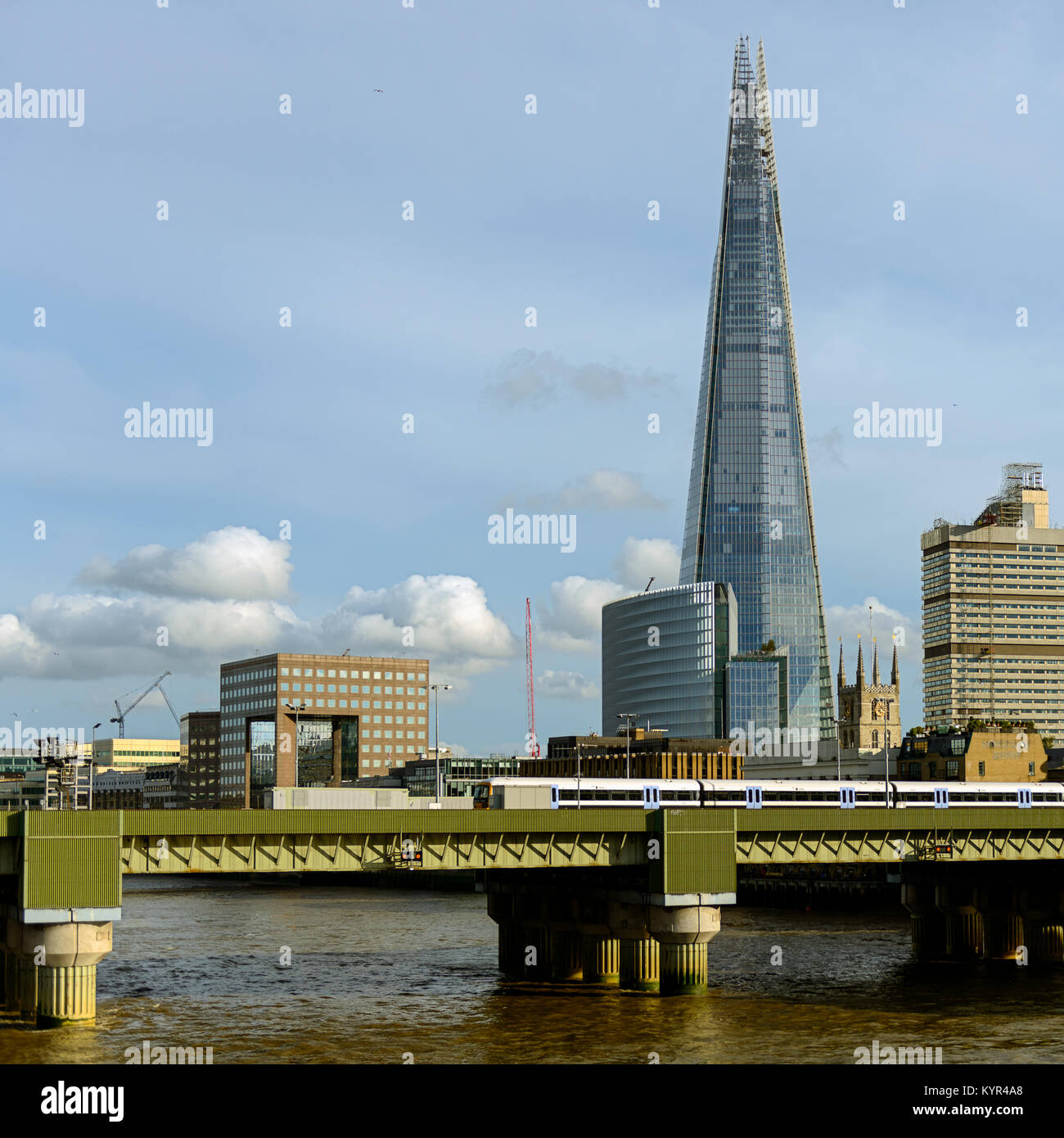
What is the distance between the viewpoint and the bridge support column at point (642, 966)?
80.4 meters

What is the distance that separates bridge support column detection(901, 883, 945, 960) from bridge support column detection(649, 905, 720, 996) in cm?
3053

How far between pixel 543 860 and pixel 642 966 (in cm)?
914

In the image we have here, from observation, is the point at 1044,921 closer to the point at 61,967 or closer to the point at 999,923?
the point at 999,923

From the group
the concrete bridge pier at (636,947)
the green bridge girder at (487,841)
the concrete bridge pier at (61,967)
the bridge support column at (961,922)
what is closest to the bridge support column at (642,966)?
the concrete bridge pier at (636,947)

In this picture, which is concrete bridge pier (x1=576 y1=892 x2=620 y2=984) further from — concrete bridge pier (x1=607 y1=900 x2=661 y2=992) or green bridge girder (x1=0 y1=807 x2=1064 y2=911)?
green bridge girder (x1=0 y1=807 x2=1064 y2=911)

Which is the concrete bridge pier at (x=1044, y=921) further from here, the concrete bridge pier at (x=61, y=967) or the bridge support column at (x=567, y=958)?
the concrete bridge pier at (x=61, y=967)

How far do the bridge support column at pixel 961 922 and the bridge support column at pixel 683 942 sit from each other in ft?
100

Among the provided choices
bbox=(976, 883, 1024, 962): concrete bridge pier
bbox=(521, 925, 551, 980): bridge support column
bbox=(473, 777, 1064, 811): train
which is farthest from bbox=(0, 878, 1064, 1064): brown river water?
bbox=(473, 777, 1064, 811): train
